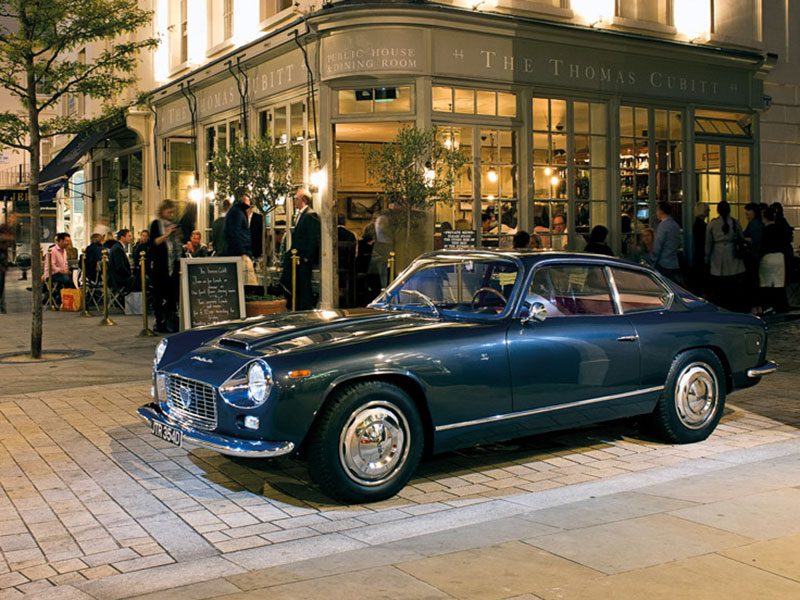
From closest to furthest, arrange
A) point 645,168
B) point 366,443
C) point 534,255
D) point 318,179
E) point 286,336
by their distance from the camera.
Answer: point 366,443 → point 286,336 → point 534,255 → point 318,179 → point 645,168

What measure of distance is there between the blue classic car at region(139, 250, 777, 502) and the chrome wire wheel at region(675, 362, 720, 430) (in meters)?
0.01

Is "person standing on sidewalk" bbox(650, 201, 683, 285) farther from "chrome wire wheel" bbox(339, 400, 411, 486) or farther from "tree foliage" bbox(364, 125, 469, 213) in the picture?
"chrome wire wheel" bbox(339, 400, 411, 486)

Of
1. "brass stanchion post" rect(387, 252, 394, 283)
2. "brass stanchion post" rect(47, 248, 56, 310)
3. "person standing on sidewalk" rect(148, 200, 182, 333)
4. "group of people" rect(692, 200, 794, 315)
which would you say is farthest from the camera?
"brass stanchion post" rect(47, 248, 56, 310)

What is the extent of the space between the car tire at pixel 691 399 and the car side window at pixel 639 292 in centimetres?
45

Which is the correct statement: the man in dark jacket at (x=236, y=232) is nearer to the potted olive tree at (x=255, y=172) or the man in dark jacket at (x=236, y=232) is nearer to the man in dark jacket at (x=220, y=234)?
the man in dark jacket at (x=220, y=234)

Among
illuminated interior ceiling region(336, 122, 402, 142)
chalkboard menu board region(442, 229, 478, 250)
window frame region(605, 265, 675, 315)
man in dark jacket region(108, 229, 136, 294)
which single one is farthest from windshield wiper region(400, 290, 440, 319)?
man in dark jacket region(108, 229, 136, 294)

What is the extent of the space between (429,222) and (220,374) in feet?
32.7

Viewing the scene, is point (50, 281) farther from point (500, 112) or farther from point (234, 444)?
point (234, 444)

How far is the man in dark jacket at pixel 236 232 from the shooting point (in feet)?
49.4

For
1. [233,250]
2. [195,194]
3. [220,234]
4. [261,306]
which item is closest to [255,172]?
[220,234]

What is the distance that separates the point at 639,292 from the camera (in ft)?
25.0

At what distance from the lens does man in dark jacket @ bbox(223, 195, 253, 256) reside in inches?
593

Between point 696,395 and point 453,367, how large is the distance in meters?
2.39

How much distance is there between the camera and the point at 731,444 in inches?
303
